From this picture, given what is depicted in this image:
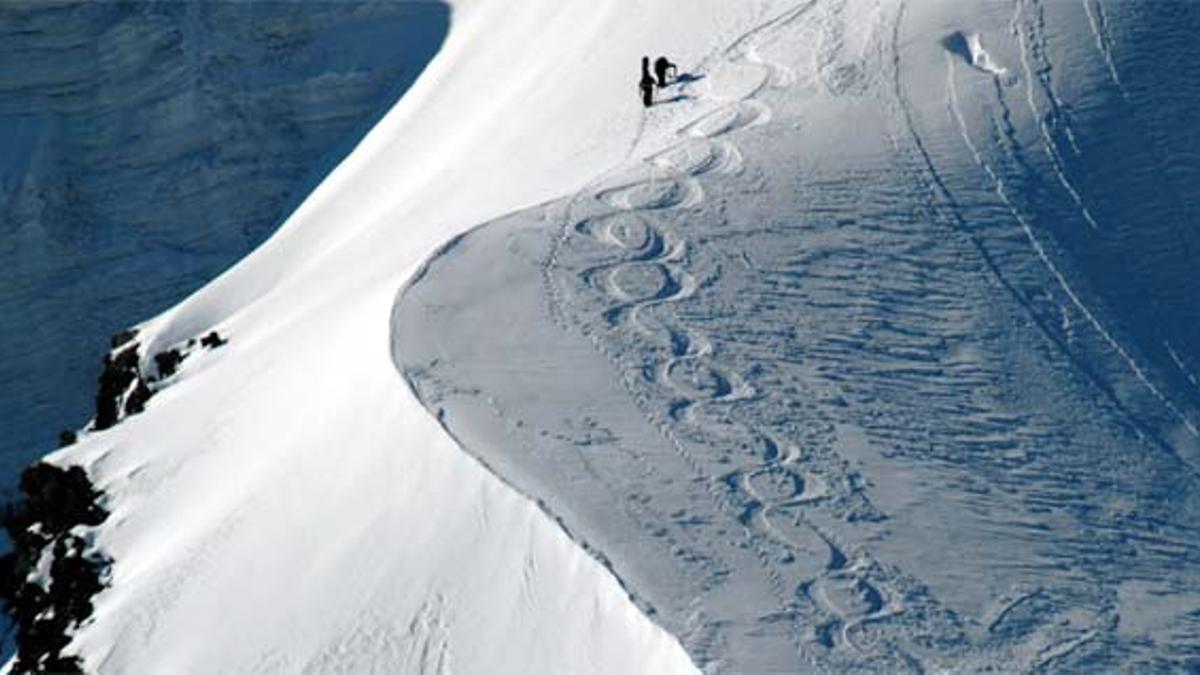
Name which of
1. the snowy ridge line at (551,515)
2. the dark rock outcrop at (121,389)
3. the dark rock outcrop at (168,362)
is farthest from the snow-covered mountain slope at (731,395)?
the dark rock outcrop at (168,362)

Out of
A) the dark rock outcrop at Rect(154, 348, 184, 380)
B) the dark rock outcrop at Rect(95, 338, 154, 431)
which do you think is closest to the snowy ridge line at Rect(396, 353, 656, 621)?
the dark rock outcrop at Rect(95, 338, 154, 431)

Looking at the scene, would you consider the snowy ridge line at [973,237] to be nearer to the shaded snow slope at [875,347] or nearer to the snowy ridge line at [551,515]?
the shaded snow slope at [875,347]

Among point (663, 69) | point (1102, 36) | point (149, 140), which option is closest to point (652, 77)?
point (663, 69)

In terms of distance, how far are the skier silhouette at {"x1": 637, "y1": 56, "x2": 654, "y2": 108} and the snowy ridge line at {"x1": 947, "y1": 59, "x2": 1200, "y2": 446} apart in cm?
449

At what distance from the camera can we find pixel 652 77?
35.4 meters

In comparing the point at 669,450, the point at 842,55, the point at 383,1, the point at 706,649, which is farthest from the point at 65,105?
the point at 706,649

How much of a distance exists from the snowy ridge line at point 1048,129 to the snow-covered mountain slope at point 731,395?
0.26 feet

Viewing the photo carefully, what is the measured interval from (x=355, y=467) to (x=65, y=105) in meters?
24.0

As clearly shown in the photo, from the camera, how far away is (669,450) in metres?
24.1

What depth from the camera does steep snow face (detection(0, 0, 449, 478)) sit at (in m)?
44.5

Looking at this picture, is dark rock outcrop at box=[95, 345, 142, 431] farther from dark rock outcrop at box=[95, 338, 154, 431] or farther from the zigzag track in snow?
the zigzag track in snow

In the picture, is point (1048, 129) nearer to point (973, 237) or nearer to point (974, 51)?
point (974, 51)

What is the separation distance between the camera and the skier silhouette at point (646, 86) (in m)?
34.4

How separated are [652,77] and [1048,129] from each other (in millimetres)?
6302
